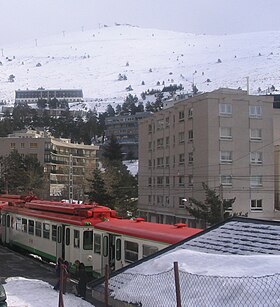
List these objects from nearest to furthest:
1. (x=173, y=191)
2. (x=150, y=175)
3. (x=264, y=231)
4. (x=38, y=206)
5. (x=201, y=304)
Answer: (x=201, y=304) < (x=264, y=231) < (x=38, y=206) < (x=173, y=191) < (x=150, y=175)

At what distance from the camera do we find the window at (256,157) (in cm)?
5256

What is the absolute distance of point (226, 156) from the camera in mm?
51906

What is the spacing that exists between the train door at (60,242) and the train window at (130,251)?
5870 mm

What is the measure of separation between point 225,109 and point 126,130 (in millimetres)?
99899

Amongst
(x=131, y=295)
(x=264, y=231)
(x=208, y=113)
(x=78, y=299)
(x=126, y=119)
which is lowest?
(x=78, y=299)

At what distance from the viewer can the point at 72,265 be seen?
73.5 ft

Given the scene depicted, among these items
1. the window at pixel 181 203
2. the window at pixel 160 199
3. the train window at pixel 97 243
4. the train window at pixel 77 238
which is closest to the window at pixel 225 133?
the window at pixel 181 203

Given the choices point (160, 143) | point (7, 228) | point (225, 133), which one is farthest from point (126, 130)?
point (7, 228)

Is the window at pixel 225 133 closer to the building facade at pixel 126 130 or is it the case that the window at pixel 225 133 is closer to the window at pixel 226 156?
the window at pixel 226 156

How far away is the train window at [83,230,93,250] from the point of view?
21453 mm

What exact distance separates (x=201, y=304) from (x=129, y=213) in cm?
5036

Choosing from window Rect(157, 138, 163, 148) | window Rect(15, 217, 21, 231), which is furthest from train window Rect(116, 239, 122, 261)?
window Rect(157, 138, 163, 148)

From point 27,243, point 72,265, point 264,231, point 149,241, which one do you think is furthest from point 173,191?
point 264,231

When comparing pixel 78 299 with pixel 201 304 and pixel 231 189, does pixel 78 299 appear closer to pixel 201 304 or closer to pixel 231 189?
pixel 201 304
